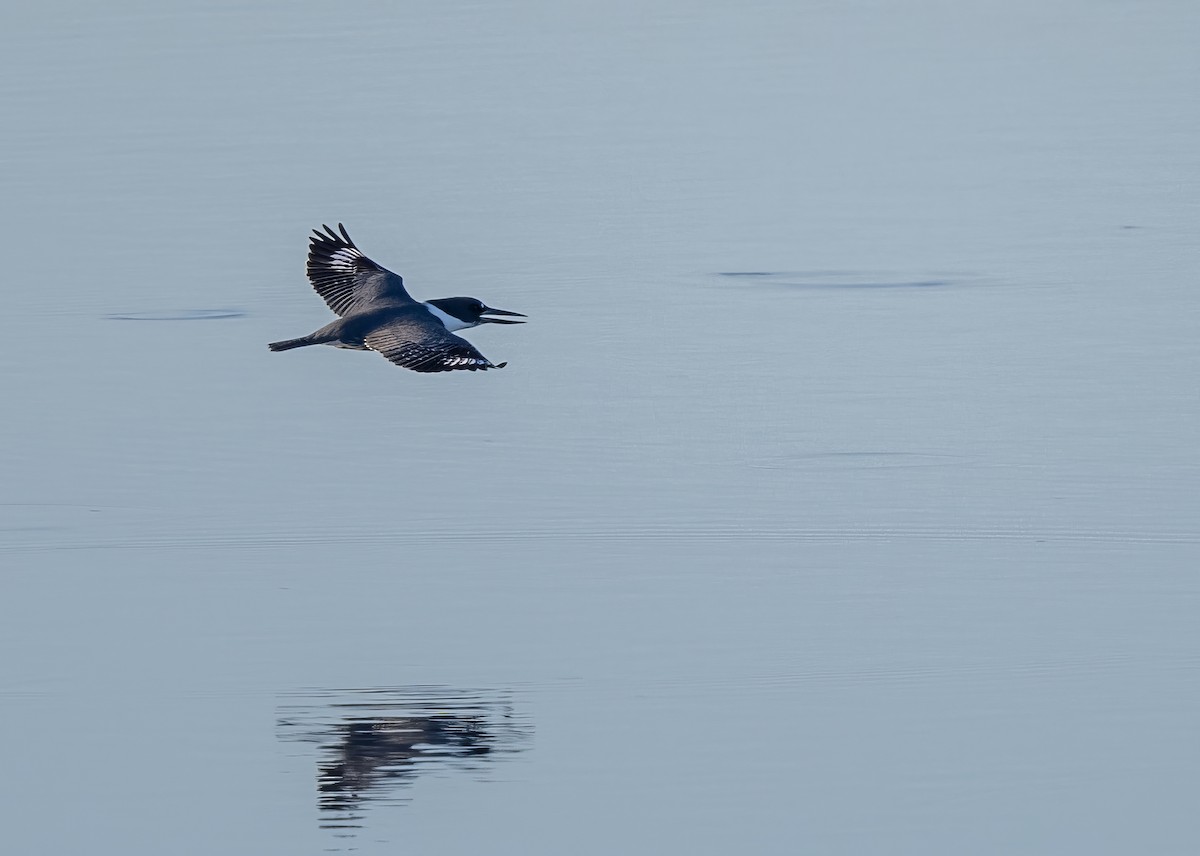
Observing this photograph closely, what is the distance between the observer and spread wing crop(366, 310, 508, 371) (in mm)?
8625

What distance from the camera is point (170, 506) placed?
338 inches

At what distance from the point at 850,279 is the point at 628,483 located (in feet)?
9.68

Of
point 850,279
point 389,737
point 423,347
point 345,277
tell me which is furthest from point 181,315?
point 389,737

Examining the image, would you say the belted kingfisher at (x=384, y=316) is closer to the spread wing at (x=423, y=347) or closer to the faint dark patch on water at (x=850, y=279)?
the spread wing at (x=423, y=347)

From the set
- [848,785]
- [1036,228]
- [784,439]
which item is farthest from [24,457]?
[1036,228]

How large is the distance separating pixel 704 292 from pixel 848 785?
5.26m

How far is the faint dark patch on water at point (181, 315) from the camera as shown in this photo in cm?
1095

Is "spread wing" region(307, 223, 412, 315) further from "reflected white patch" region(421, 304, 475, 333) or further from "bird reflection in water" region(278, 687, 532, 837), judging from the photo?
"bird reflection in water" region(278, 687, 532, 837)

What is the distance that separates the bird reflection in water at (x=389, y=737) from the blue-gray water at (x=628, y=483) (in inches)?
0.6

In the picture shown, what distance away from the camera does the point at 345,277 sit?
405 inches

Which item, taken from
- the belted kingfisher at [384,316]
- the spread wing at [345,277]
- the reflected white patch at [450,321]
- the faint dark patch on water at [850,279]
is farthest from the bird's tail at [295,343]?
the faint dark patch on water at [850,279]

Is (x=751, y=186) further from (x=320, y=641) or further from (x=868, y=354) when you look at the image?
(x=320, y=641)

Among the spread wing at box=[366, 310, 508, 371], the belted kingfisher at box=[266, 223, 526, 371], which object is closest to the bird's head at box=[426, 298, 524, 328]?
the belted kingfisher at box=[266, 223, 526, 371]

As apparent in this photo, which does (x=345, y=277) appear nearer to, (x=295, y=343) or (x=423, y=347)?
(x=295, y=343)
